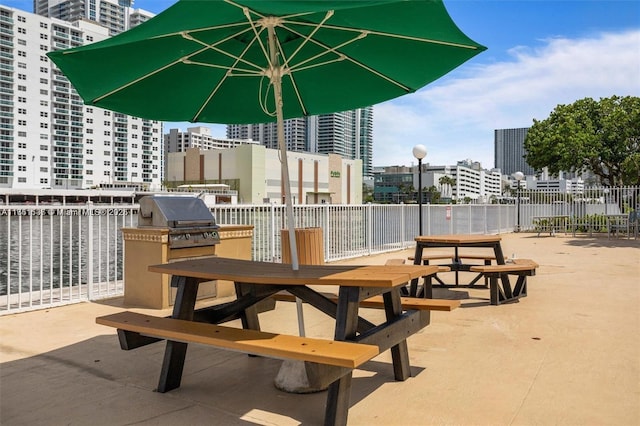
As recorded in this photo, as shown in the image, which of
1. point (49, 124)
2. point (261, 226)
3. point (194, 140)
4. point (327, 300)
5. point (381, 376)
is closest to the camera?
point (327, 300)

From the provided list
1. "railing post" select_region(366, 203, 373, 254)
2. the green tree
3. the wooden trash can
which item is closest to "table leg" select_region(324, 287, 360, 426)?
the wooden trash can

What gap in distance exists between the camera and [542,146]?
25234mm

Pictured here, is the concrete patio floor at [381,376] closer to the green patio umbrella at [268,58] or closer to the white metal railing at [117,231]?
the white metal railing at [117,231]

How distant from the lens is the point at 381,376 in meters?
3.68

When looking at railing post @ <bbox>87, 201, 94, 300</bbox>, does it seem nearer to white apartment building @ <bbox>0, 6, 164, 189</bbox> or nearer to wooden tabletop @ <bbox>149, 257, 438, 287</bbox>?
wooden tabletop @ <bbox>149, 257, 438, 287</bbox>

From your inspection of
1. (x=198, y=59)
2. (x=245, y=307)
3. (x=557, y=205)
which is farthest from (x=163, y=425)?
(x=557, y=205)

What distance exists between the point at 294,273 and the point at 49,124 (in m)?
120

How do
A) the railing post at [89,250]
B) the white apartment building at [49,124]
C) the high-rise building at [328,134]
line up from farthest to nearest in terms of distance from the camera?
the high-rise building at [328,134] → the white apartment building at [49,124] → the railing post at [89,250]

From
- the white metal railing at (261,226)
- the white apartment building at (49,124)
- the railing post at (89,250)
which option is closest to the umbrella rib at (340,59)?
the white metal railing at (261,226)

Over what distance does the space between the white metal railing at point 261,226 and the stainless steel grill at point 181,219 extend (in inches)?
32.4

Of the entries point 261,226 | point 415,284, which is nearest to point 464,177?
point 261,226

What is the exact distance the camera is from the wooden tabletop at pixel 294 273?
9.14 ft

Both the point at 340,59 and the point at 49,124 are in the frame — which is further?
the point at 49,124

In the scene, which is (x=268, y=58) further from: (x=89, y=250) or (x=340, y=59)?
(x=89, y=250)
